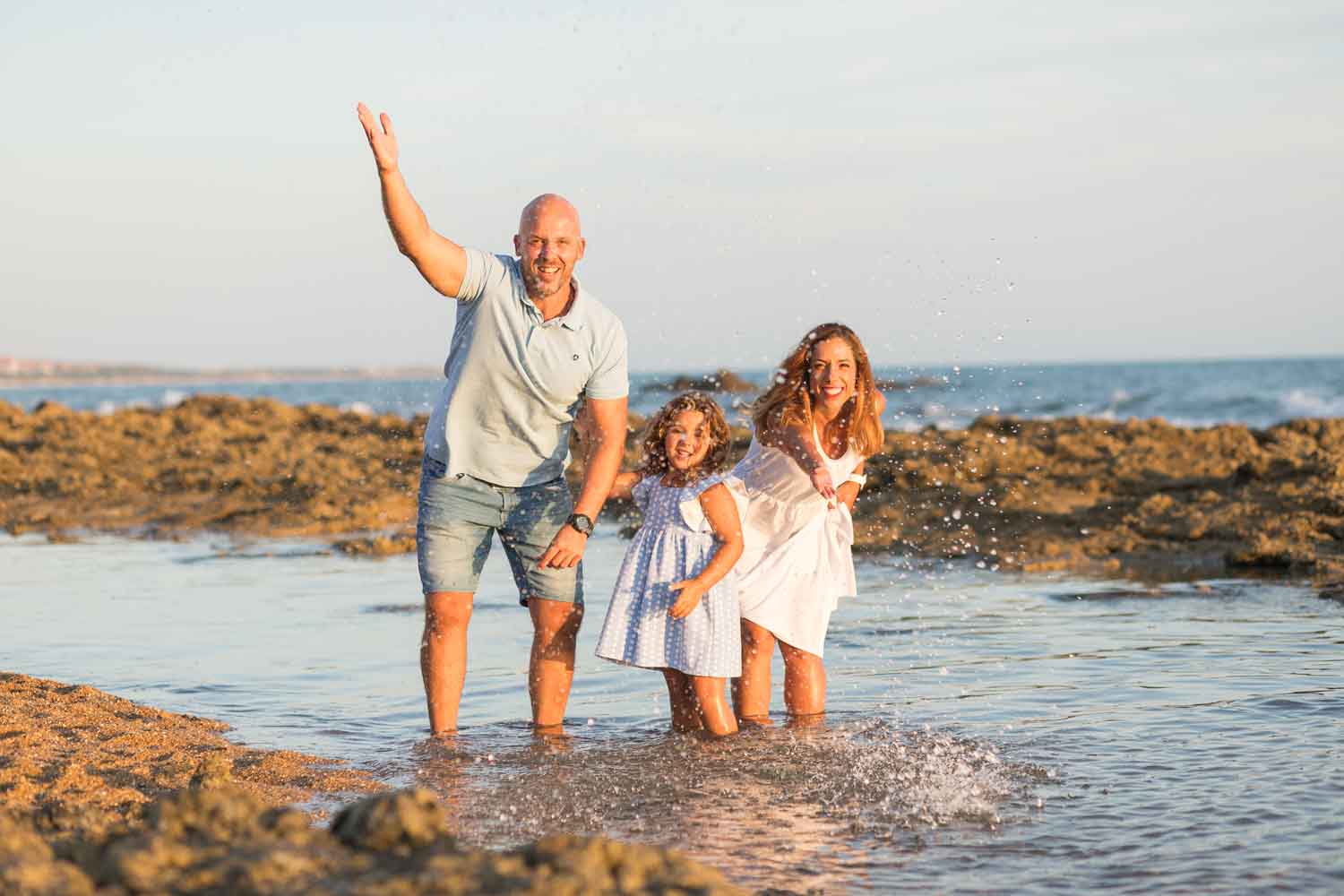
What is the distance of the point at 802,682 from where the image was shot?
6.74 m

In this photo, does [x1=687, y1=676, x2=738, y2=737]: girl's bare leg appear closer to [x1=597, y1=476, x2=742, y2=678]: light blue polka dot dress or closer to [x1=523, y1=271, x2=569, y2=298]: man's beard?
[x1=597, y1=476, x2=742, y2=678]: light blue polka dot dress

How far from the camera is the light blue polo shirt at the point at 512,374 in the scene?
5996 mm

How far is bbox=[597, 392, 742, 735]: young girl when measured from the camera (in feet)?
20.2

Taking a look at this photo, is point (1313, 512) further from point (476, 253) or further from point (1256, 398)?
point (1256, 398)

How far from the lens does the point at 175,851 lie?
10.4 ft

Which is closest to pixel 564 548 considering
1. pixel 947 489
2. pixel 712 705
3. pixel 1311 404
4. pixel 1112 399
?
pixel 712 705

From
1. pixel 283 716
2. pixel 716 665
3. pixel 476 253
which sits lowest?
pixel 283 716

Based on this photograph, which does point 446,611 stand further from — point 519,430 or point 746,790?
point 746,790

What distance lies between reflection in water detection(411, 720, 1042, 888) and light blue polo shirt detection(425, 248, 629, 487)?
1.17 metres

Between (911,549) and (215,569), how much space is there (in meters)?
5.82

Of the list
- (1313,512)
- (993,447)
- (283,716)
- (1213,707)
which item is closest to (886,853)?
(1213,707)

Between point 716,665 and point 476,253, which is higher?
point 476,253

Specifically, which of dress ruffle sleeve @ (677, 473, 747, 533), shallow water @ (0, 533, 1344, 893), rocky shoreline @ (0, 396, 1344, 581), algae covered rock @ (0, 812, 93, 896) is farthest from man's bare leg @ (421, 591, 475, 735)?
rocky shoreline @ (0, 396, 1344, 581)

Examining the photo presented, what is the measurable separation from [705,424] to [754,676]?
1.18 metres
